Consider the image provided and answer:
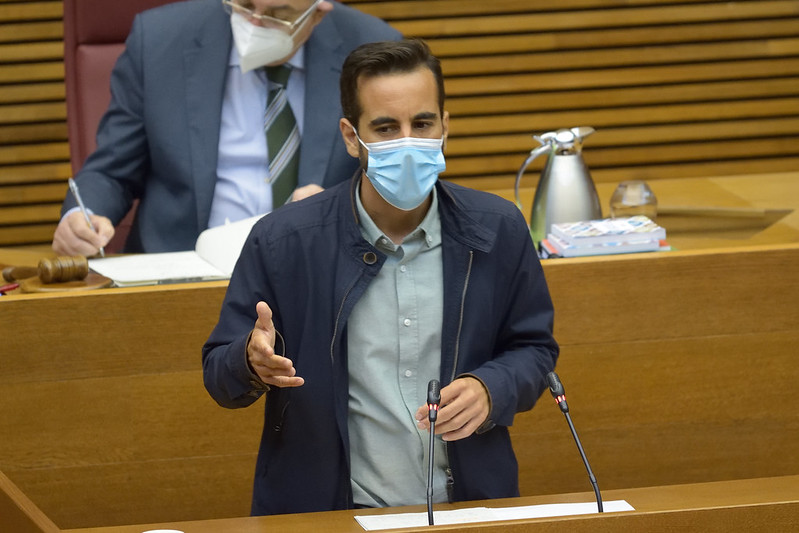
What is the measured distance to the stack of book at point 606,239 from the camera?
2578 mm

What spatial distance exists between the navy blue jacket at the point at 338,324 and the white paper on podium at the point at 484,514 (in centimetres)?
18

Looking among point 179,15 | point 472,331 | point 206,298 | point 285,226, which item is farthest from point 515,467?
point 179,15

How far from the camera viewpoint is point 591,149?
487 cm

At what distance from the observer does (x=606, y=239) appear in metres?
→ 2.58

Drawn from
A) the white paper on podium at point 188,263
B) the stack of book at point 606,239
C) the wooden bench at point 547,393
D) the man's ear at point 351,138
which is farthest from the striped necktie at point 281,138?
the man's ear at point 351,138

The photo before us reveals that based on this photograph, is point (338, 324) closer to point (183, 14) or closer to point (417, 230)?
Result: point (417, 230)

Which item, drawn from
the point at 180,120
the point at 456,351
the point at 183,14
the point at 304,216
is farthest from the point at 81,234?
the point at 456,351

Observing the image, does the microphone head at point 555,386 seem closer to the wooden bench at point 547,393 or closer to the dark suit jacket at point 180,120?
the wooden bench at point 547,393

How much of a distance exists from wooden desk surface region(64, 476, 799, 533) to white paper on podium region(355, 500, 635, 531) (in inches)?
0.9

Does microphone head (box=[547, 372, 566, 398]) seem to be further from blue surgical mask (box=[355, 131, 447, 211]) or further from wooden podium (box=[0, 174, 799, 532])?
wooden podium (box=[0, 174, 799, 532])

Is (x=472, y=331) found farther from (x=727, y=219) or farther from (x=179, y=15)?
(x=179, y=15)

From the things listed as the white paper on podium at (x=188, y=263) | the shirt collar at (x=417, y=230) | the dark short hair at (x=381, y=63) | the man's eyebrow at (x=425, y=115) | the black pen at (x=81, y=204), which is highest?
the dark short hair at (x=381, y=63)

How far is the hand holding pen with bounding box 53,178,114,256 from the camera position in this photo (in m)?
2.69

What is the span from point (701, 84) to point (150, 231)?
2.71 metres
